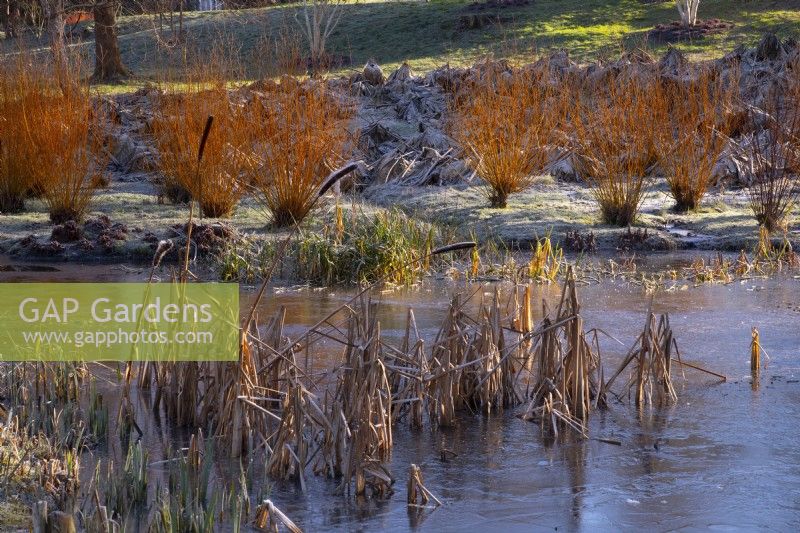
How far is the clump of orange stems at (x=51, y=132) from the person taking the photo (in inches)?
467

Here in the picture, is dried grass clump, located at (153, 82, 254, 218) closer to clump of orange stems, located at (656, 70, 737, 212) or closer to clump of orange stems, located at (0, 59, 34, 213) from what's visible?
clump of orange stems, located at (0, 59, 34, 213)

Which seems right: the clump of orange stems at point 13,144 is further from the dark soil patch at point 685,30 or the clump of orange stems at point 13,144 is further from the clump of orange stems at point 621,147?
the dark soil patch at point 685,30

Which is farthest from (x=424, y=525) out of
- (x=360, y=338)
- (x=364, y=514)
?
(x=360, y=338)

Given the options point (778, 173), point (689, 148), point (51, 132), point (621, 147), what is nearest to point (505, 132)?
point (621, 147)

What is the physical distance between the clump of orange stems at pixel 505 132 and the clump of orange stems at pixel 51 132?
4538 millimetres

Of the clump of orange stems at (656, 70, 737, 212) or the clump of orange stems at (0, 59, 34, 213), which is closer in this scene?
the clump of orange stems at (0, 59, 34, 213)

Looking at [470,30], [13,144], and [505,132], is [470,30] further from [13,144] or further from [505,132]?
[13,144]

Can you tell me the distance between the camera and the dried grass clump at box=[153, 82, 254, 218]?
11688 mm

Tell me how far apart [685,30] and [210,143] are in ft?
58.5

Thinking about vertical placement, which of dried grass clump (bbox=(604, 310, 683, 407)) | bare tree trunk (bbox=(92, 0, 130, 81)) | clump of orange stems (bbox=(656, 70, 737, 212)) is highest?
bare tree trunk (bbox=(92, 0, 130, 81))

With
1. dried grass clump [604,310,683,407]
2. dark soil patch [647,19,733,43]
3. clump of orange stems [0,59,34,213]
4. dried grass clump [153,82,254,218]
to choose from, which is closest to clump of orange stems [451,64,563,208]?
dried grass clump [153,82,254,218]

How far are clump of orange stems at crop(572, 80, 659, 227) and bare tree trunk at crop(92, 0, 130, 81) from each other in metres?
13.4

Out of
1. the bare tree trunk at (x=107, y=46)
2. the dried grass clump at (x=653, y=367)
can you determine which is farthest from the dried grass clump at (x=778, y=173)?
the bare tree trunk at (x=107, y=46)

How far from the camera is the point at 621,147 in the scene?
12344 mm
